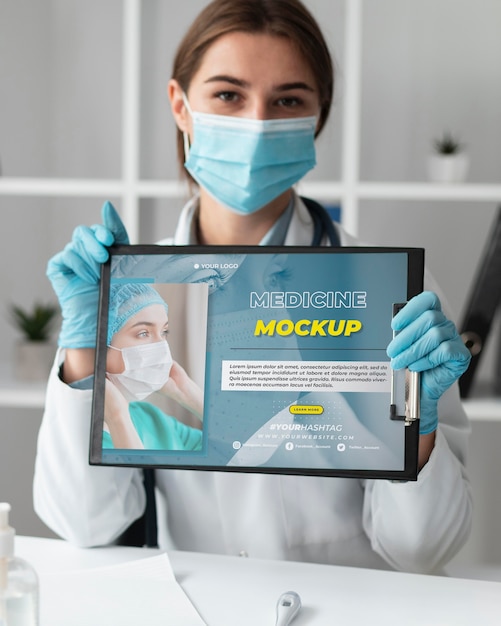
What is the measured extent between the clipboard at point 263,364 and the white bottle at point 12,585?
33 centimetres

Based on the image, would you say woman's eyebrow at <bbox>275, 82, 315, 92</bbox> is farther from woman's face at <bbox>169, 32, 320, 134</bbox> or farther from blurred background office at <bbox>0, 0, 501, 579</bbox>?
blurred background office at <bbox>0, 0, 501, 579</bbox>

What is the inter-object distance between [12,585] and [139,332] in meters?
0.42

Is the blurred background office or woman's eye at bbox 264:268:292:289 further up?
the blurred background office

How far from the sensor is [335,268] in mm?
1014

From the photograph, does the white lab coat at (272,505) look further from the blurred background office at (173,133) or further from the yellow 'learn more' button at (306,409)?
the blurred background office at (173,133)

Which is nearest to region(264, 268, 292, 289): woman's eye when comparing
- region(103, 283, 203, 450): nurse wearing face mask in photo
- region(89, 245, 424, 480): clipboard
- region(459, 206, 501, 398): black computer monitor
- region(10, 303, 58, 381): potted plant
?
region(89, 245, 424, 480): clipboard

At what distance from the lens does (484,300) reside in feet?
6.09

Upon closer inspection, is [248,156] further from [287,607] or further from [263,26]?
[287,607]

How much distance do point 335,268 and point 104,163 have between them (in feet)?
4.63

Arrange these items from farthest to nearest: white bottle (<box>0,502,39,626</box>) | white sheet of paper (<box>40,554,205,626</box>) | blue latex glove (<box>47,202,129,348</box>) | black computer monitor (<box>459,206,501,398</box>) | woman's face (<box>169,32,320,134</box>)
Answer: black computer monitor (<box>459,206,501,398</box>), woman's face (<box>169,32,320,134</box>), blue latex glove (<box>47,202,129,348</box>), white sheet of paper (<box>40,554,205,626</box>), white bottle (<box>0,502,39,626</box>)

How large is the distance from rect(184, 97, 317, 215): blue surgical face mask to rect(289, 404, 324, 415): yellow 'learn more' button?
1.55 feet

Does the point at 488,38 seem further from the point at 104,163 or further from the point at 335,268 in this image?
the point at 335,268

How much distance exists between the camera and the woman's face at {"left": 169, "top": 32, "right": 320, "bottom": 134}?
1.29 meters

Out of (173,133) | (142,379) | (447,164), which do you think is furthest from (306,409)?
(173,133)
